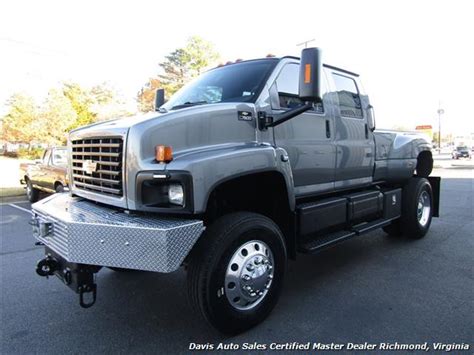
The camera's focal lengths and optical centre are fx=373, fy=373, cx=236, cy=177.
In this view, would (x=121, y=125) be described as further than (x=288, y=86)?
No

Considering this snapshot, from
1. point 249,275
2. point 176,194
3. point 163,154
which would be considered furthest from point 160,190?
point 249,275

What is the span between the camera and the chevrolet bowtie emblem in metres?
3.23

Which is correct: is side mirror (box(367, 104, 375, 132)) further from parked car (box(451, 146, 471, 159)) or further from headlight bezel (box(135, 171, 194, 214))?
parked car (box(451, 146, 471, 159))

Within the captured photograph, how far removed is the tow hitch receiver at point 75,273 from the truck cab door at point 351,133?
2.88m

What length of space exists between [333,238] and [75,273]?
102 inches

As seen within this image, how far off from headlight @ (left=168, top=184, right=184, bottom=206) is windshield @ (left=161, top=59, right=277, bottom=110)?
44.2 inches

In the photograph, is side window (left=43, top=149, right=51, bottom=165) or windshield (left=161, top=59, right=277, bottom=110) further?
side window (left=43, top=149, right=51, bottom=165)

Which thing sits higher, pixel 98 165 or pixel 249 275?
pixel 98 165

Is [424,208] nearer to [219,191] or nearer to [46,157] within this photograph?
[219,191]

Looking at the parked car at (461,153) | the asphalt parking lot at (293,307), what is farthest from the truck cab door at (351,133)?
the parked car at (461,153)

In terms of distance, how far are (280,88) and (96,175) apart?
6.34ft

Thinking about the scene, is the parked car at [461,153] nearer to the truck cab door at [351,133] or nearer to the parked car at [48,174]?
the truck cab door at [351,133]

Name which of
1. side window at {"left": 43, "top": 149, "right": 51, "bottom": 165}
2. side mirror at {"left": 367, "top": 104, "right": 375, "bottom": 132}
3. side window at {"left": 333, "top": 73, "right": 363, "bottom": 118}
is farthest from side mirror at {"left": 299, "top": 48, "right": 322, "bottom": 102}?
side window at {"left": 43, "top": 149, "right": 51, "bottom": 165}

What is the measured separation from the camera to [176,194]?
2727mm
